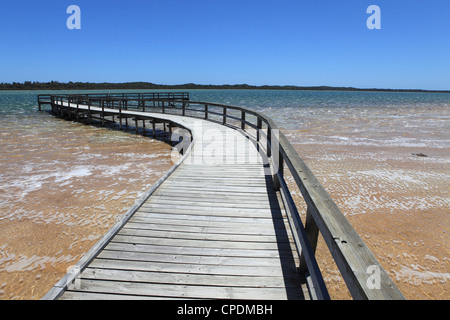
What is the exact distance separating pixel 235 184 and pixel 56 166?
7.35 meters

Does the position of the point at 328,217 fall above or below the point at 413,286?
above

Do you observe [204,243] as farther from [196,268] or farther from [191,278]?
[191,278]

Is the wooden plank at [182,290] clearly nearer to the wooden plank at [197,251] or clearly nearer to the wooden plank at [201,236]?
the wooden plank at [197,251]

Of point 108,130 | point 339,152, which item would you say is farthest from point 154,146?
point 339,152

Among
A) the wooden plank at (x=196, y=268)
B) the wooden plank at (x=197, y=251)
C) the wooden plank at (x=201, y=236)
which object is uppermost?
the wooden plank at (x=201, y=236)

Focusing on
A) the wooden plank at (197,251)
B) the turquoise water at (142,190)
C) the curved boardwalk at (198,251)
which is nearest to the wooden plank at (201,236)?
the curved boardwalk at (198,251)

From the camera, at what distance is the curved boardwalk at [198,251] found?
2457mm

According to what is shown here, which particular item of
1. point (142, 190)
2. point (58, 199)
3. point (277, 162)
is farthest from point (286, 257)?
point (58, 199)

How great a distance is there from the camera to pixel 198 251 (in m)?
3.04

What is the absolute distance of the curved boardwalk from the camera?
2.46m

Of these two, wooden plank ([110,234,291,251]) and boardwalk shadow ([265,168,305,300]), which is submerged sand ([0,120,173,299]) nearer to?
wooden plank ([110,234,291,251])
